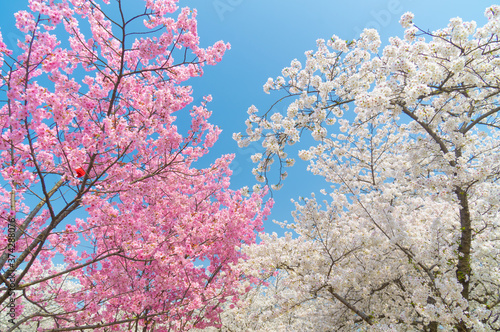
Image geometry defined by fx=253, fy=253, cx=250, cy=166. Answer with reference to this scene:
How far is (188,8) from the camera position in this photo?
5.60 m

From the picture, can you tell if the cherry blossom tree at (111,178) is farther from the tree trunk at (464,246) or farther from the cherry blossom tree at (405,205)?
the tree trunk at (464,246)

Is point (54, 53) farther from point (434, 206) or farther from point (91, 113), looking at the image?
point (434, 206)

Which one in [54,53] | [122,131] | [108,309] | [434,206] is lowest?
[108,309]

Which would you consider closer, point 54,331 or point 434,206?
point 54,331

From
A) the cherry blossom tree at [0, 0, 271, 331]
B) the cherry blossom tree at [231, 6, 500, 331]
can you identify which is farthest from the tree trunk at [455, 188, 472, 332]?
the cherry blossom tree at [0, 0, 271, 331]

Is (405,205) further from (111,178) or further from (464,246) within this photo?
(111,178)

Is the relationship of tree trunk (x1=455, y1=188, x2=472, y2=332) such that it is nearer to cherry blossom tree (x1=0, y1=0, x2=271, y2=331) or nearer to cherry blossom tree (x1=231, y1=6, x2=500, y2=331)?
Answer: cherry blossom tree (x1=231, y1=6, x2=500, y2=331)

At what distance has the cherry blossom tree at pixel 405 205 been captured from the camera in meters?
5.15

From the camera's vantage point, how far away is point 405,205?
250 inches

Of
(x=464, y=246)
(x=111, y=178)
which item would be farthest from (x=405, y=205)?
(x=111, y=178)

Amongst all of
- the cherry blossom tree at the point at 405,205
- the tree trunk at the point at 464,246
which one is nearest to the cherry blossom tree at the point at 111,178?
the cherry blossom tree at the point at 405,205

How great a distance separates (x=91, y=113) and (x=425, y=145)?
8016mm

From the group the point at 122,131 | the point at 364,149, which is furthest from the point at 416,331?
the point at 122,131

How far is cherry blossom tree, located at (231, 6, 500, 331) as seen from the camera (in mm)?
5154
